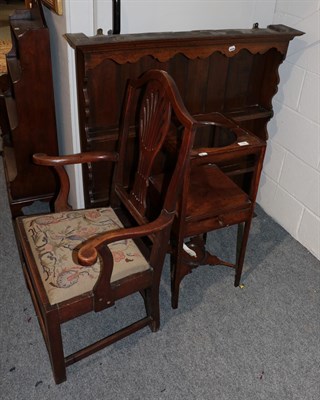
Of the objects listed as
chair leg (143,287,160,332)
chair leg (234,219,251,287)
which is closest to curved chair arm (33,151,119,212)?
chair leg (143,287,160,332)

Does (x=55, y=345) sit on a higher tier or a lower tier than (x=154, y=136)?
lower

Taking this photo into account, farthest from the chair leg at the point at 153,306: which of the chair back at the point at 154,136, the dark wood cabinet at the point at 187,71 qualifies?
the dark wood cabinet at the point at 187,71

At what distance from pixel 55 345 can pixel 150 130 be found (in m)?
0.84

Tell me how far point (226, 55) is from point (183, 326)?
1248 millimetres

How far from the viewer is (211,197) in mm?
1808

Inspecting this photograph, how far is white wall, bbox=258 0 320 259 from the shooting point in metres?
2.06

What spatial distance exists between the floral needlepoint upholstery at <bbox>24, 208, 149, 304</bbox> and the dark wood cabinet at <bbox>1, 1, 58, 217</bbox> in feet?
2.04

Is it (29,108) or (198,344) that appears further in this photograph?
(29,108)

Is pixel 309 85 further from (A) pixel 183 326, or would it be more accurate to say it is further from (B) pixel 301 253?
(A) pixel 183 326

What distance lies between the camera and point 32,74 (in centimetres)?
197

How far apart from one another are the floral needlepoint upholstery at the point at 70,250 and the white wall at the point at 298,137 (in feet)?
3.66

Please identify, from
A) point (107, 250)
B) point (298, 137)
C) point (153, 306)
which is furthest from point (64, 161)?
point (298, 137)

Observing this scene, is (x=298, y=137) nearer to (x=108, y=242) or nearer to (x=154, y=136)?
(x=154, y=136)

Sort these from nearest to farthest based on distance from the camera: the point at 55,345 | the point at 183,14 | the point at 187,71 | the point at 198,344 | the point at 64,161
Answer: the point at 55,345 < the point at 64,161 < the point at 198,344 < the point at 183,14 < the point at 187,71
